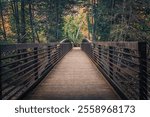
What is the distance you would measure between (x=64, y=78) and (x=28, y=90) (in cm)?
284

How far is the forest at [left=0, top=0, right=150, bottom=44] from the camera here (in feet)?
60.4

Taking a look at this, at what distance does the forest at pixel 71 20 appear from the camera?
60.4ft

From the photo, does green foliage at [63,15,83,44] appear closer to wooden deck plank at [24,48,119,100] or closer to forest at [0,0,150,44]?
forest at [0,0,150,44]

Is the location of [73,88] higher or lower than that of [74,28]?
lower

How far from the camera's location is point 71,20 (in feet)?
229

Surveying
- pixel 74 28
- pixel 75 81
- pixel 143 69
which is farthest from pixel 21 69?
pixel 74 28

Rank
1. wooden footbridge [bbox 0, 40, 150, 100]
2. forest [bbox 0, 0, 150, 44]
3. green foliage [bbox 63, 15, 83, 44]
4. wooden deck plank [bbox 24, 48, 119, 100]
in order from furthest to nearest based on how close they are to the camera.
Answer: green foliage [bbox 63, 15, 83, 44] → forest [bbox 0, 0, 150, 44] → wooden deck plank [bbox 24, 48, 119, 100] → wooden footbridge [bbox 0, 40, 150, 100]

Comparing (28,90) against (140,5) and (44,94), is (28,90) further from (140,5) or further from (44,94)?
(140,5)

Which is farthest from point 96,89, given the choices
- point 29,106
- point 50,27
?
point 50,27

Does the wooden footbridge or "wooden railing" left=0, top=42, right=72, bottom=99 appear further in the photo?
"wooden railing" left=0, top=42, right=72, bottom=99

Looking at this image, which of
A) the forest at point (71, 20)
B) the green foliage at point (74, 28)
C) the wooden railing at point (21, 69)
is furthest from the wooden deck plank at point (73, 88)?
the green foliage at point (74, 28)

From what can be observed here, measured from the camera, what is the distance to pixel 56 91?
8211mm

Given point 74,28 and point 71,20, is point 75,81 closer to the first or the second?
point 71,20

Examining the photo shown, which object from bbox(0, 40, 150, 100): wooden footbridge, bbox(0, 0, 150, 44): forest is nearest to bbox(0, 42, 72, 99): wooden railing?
bbox(0, 40, 150, 100): wooden footbridge
